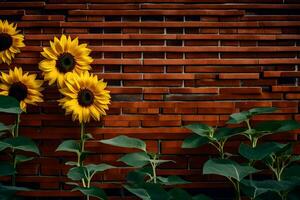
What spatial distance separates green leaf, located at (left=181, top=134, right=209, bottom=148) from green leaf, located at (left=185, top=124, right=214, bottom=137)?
3cm

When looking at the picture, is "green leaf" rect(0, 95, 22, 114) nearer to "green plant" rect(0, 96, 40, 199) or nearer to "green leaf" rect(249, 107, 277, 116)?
"green plant" rect(0, 96, 40, 199)

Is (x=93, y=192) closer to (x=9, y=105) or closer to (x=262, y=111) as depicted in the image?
(x=9, y=105)

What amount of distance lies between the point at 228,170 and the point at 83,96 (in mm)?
882

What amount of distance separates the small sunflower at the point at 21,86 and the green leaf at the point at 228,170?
103cm

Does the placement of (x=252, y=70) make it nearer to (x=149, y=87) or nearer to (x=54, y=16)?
(x=149, y=87)

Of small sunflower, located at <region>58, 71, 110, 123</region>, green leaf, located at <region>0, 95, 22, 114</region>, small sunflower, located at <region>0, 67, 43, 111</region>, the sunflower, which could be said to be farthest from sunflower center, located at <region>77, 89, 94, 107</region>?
the sunflower

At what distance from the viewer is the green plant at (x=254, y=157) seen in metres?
1.63

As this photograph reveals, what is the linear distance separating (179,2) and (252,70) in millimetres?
599

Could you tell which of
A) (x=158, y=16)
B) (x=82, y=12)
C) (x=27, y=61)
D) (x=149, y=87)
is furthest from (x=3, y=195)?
(x=158, y=16)

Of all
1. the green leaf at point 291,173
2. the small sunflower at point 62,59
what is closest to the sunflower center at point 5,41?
the small sunflower at point 62,59

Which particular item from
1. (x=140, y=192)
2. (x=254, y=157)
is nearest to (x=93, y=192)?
(x=140, y=192)

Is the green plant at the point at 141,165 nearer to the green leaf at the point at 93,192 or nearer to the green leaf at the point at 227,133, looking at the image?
the green leaf at the point at 93,192

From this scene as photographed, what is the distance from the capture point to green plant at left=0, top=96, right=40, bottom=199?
1.83 m

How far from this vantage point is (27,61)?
2.27 meters
